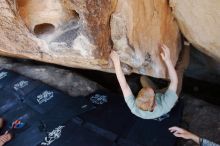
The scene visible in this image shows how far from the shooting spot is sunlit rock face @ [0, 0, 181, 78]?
209 centimetres

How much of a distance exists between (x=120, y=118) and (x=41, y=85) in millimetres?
1032

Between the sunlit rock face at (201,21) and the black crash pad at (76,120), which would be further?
the black crash pad at (76,120)

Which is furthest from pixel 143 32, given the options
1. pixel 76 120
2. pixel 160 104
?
pixel 76 120

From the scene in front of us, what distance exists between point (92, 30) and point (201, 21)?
2.70ft

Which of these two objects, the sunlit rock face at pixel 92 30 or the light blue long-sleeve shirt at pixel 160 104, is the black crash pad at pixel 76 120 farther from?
the sunlit rock face at pixel 92 30

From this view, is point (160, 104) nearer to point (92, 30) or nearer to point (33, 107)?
point (92, 30)

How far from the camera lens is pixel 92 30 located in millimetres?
2135

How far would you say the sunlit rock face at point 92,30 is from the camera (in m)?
2.09

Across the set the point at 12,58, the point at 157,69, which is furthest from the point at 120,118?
the point at 12,58

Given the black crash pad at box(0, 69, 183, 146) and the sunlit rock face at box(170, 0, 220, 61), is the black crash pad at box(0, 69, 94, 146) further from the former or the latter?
the sunlit rock face at box(170, 0, 220, 61)

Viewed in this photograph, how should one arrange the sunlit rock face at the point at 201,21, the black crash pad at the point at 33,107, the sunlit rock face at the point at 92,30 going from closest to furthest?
the sunlit rock face at the point at 92,30, the sunlit rock face at the point at 201,21, the black crash pad at the point at 33,107

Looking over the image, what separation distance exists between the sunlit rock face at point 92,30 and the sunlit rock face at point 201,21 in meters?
0.11

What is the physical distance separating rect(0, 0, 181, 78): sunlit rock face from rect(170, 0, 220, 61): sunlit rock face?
0.11 m

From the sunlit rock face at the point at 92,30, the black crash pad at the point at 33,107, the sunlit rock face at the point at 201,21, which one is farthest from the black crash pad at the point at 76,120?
the sunlit rock face at the point at 201,21
